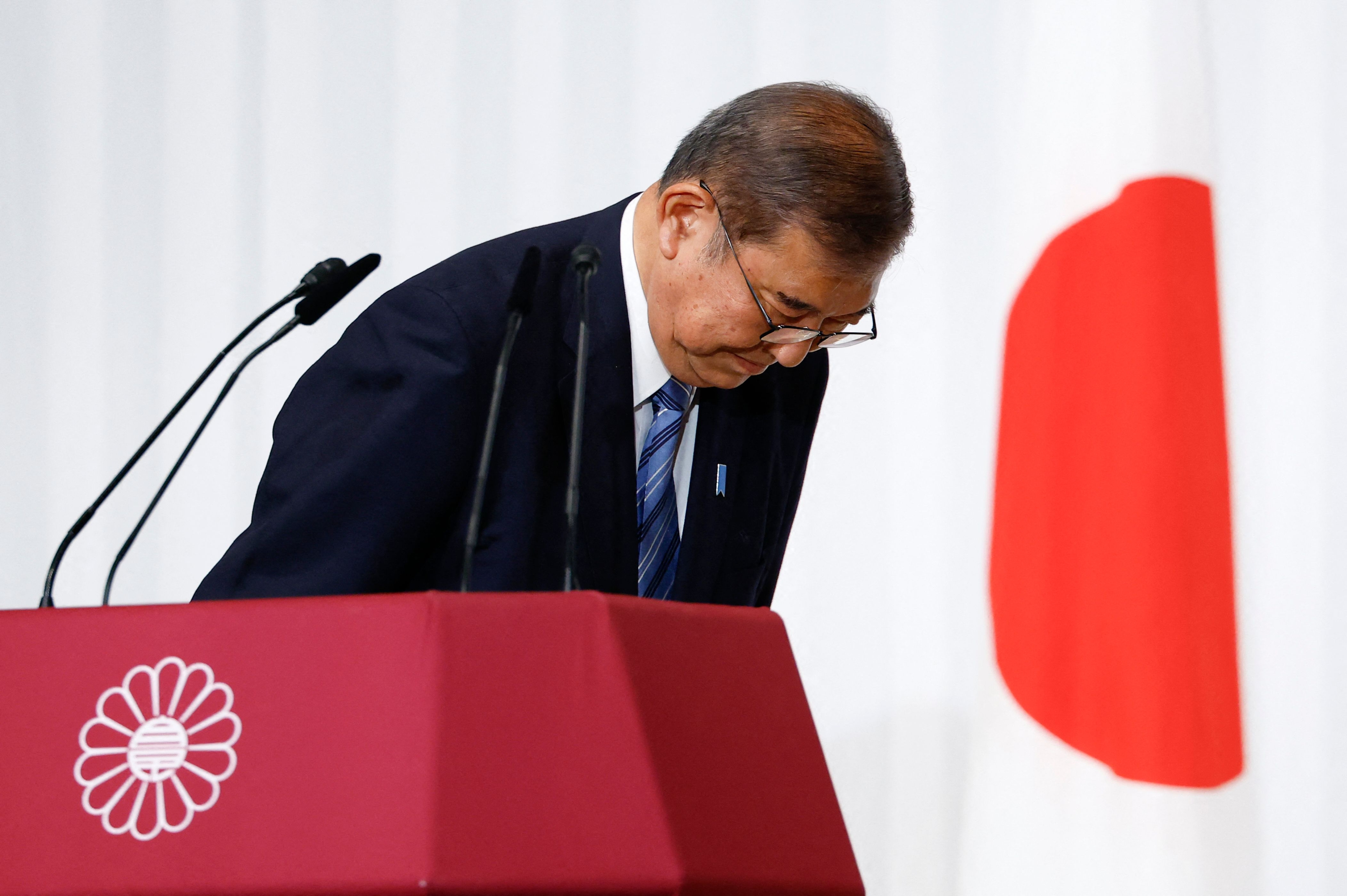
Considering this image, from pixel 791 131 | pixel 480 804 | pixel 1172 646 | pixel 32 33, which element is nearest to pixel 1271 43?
pixel 1172 646

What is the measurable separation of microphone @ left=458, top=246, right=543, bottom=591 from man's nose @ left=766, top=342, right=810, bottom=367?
0.43 meters

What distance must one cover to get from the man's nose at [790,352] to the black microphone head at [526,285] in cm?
43

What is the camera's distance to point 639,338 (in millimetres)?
1335

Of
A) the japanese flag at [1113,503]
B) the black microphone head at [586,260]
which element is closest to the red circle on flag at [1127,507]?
the japanese flag at [1113,503]

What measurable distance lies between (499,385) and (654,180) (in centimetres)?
144

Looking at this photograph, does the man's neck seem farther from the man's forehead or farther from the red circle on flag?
the red circle on flag

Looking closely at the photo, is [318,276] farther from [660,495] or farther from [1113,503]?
[1113,503]

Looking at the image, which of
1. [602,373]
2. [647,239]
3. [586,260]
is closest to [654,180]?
[647,239]

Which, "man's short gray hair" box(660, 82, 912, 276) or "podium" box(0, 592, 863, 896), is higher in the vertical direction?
"man's short gray hair" box(660, 82, 912, 276)

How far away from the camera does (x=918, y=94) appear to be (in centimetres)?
207

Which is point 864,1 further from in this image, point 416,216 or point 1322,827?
point 1322,827

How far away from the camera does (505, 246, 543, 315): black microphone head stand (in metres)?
0.85

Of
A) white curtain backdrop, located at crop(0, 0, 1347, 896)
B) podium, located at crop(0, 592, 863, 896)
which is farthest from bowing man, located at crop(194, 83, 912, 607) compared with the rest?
white curtain backdrop, located at crop(0, 0, 1347, 896)

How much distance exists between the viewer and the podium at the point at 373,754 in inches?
23.2
